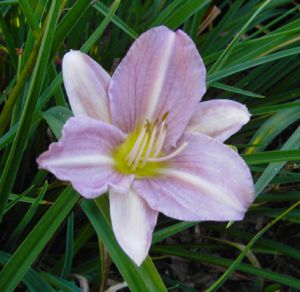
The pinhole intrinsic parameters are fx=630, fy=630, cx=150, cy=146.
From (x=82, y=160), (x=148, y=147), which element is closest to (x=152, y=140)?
(x=148, y=147)

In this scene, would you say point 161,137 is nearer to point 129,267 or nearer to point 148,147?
point 148,147

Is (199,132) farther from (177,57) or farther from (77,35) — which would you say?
(77,35)

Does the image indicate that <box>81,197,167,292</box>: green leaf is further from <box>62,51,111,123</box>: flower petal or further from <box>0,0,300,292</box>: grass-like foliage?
<box>62,51,111,123</box>: flower petal

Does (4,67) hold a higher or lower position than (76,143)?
lower

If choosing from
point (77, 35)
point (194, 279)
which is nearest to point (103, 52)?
point (77, 35)

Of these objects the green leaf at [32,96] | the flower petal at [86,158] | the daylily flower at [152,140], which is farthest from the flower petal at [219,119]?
the green leaf at [32,96]

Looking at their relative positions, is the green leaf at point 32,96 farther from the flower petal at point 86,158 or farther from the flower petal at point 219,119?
the flower petal at point 219,119

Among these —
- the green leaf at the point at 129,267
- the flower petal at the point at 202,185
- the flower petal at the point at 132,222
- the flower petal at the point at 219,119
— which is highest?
the flower petal at the point at 219,119
